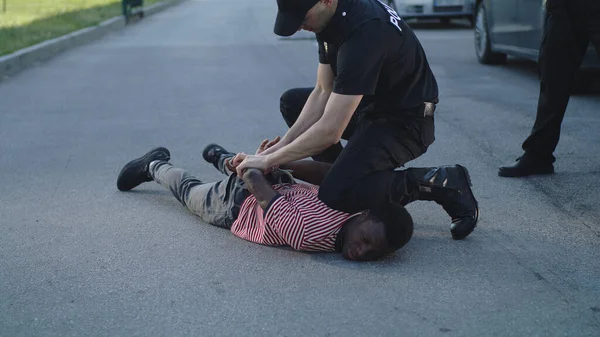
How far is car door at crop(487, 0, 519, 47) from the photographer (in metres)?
10.1

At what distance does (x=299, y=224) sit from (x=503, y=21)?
6.78m

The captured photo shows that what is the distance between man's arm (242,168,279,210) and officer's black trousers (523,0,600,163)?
221cm

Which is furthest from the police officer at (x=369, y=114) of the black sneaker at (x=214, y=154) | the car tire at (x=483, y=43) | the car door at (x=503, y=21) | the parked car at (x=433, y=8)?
the parked car at (x=433, y=8)

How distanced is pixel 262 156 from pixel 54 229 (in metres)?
1.24

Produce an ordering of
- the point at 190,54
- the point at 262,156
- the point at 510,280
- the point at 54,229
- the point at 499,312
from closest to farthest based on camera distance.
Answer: the point at 499,312
the point at 510,280
the point at 262,156
the point at 54,229
the point at 190,54

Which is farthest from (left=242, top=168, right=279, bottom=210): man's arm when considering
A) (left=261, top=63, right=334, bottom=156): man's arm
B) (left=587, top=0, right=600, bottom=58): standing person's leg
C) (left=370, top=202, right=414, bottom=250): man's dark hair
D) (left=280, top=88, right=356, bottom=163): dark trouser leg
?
(left=587, top=0, right=600, bottom=58): standing person's leg

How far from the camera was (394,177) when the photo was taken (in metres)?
4.80

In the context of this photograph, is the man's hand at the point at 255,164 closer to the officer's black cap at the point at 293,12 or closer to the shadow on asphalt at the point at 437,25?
the officer's black cap at the point at 293,12

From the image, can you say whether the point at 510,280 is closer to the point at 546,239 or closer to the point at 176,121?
the point at 546,239

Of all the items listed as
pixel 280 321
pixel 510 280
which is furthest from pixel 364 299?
pixel 510 280

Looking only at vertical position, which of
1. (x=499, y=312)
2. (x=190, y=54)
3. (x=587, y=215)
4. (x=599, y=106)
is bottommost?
(x=190, y=54)

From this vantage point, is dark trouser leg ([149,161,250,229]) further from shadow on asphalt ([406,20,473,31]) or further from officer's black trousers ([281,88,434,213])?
shadow on asphalt ([406,20,473,31])

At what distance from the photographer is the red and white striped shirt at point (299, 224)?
177 inches

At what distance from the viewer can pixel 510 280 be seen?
Result: 4.18 meters
